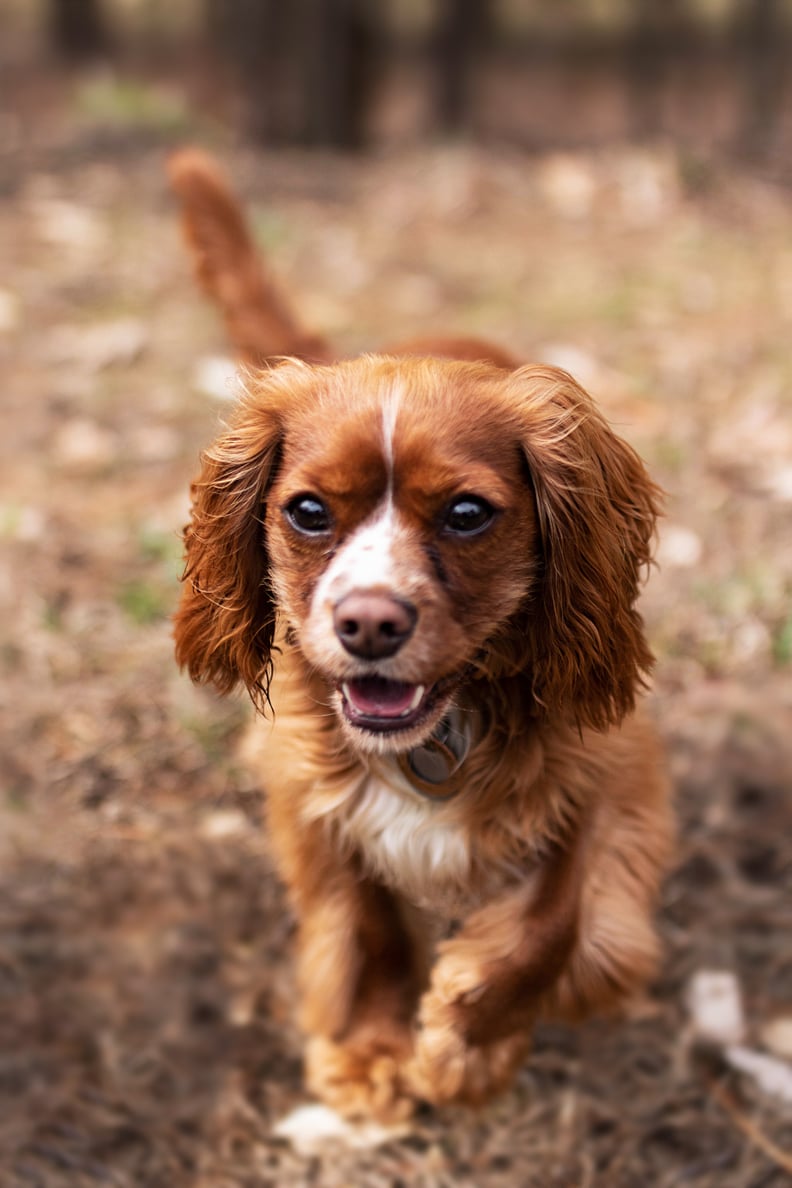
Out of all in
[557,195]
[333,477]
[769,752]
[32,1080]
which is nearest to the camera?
[333,477]

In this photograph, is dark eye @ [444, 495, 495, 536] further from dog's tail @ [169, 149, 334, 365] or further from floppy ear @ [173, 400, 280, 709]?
dog's tail @ [169, 149, 334, 365]

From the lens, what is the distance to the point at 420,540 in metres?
2.02

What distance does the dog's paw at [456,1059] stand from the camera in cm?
244

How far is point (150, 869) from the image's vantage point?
10.0ft

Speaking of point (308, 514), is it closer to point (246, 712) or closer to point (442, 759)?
point (442, 759)

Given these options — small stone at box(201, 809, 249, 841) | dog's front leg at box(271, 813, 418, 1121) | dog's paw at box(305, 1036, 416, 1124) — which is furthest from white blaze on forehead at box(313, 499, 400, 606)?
small stone at box(201, 809, 249, 841)

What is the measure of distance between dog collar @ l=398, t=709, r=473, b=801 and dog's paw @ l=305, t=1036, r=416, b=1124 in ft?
2.18

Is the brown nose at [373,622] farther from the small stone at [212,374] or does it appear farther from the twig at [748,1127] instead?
the small stone at [212,374]

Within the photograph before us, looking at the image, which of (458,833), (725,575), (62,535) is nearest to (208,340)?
(62,535)

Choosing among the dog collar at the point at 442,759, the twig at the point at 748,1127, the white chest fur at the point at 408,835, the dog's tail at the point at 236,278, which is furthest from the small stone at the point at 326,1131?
the dog's tail at the point at 236,278

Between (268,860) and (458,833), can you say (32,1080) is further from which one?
(458,833)

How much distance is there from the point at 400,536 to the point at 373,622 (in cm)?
17

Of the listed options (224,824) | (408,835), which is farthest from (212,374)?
(408,835)

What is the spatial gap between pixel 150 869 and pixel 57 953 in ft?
0.99
